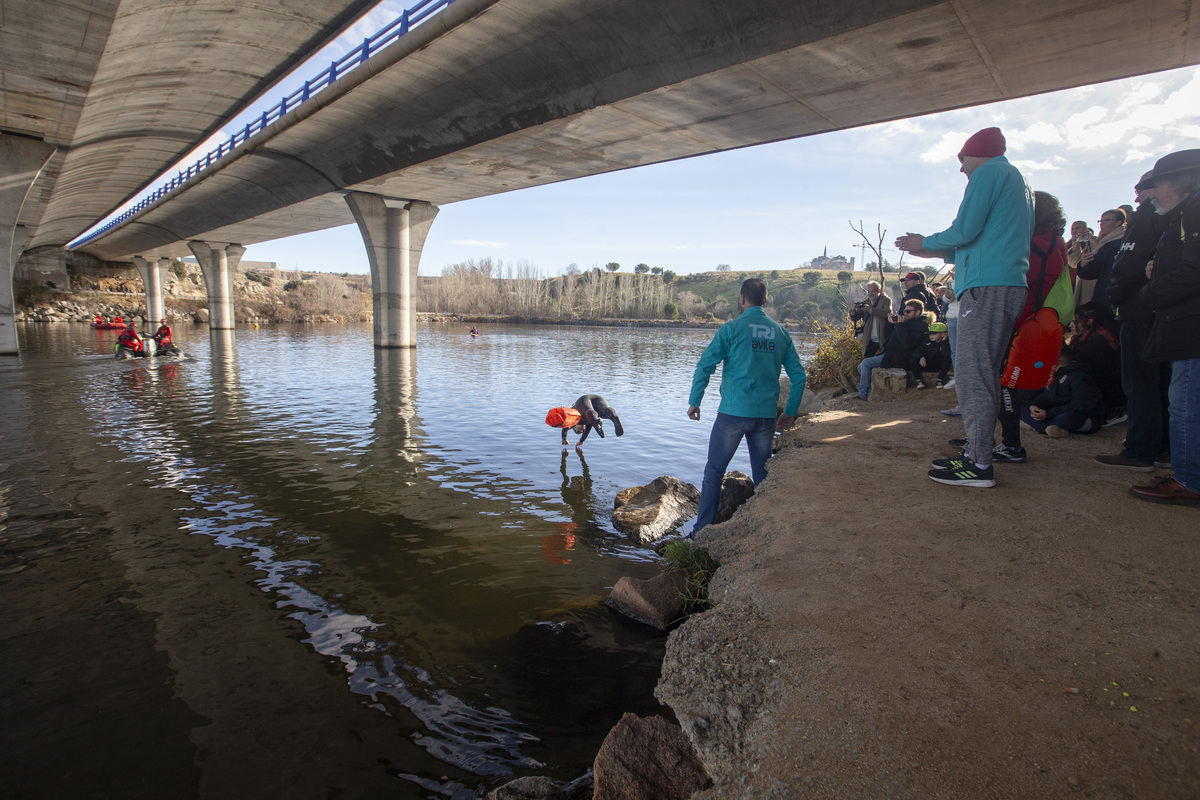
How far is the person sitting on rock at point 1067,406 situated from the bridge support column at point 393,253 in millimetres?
25533

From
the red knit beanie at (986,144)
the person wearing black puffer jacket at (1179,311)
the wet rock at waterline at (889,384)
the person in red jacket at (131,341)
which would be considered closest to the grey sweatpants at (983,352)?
the person wearing black puffer jacket at (1179,311)

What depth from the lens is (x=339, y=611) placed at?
474 cm

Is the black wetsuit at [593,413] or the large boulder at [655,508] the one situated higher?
the black wetsuit at [593,413]

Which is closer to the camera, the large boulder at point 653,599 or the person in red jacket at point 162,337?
the large boulder at point 653,599

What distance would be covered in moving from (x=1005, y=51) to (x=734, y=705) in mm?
11570

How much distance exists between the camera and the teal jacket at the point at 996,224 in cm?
442

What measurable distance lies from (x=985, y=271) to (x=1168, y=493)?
1.99 m

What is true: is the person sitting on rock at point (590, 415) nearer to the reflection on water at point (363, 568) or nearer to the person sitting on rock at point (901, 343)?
the reflection on water at point (363, 568)

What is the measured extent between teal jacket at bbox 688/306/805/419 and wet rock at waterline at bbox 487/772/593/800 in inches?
143

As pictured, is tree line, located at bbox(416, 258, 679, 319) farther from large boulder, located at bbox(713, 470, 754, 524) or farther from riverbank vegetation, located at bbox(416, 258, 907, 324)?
large boulder, located at bbox(713, 470, 754, 524)

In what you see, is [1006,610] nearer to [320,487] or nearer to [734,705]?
[734,705]

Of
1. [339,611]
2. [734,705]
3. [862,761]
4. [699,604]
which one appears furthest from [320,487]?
[862,761]

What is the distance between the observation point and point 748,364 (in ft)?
18.8

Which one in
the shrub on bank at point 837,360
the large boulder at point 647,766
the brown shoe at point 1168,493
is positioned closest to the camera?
the large boulder at point 647,766
